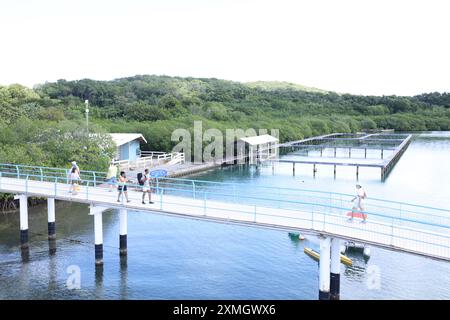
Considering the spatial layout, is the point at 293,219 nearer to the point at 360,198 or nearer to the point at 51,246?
the point at 360,198

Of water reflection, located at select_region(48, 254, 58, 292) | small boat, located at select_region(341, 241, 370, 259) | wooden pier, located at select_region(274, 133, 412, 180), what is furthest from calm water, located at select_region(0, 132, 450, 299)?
wooden pier, located at select_region(274, 133, 412, 180)

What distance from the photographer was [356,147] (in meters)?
65.9

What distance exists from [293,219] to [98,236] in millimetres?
9103

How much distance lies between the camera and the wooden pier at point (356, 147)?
50.2 m

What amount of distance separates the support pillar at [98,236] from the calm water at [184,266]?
48 centimetres

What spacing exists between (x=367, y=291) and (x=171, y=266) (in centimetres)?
852

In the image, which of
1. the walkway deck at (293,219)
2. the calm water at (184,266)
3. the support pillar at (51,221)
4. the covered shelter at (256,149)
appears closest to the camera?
the walkway deck at (293,219)

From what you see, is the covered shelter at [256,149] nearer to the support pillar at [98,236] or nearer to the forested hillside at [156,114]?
the forested hillside at [156,114]

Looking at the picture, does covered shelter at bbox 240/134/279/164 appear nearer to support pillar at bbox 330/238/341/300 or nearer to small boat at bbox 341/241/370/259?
small boat at bbox 341/241/370/259

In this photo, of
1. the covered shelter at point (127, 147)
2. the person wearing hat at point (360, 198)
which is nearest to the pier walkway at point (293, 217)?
the person wearing hat at point (360, 198)

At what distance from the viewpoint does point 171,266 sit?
75.3 ft

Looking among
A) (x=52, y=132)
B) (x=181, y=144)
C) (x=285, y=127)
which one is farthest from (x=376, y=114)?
(x=52, y=132)

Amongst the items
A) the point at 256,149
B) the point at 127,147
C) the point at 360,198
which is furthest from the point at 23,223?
the point at 256,149

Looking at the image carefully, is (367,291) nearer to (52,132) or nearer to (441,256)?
(441,256)
